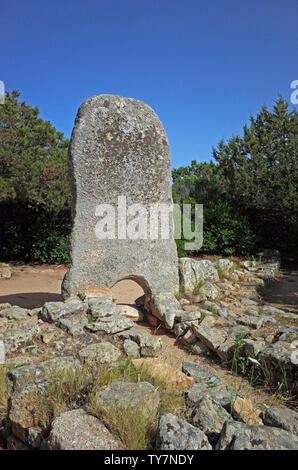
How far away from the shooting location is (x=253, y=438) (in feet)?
7.36

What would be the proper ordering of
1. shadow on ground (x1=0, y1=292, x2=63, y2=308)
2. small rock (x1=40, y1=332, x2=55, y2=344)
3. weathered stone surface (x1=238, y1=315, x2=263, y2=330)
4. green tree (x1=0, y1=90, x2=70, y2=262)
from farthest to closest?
1. green tree (x1=0, y1=90, x2=70, y2=262)
2. shadow on ground (x1=0, y1=292, x2=63, y2=308)
3. weathered stone surface (x1=238, y1=315, x2=263, y2=330)
4. small rock (x1=40, y1=332, x2=55, y2=344)

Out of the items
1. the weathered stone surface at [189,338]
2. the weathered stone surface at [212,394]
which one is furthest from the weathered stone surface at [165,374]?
the weathered stone surface at [189,338]

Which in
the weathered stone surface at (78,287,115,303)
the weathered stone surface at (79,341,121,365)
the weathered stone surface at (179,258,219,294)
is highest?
the weathered stone surface at (179,258,219,294)

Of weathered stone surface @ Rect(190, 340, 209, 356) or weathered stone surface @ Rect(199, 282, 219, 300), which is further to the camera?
weathered stone surface @ Rect(199, 282, 219, 300)

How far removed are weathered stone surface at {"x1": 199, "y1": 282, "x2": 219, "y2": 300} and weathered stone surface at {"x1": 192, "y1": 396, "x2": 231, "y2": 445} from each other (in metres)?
3.68

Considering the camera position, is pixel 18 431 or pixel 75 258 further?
pixel 75 258

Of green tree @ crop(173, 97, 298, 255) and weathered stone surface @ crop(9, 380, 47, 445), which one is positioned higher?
green tree @ crop(173, 97, 298, 255)

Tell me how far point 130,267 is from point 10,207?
779 centimetres

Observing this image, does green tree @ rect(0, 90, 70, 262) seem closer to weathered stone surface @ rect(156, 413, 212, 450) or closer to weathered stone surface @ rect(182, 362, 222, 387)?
weathered stone surface @ rect(182, 362, 222, 387)

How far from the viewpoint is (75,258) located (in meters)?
5.44

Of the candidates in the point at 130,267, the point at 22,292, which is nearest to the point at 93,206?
the point at 130,267

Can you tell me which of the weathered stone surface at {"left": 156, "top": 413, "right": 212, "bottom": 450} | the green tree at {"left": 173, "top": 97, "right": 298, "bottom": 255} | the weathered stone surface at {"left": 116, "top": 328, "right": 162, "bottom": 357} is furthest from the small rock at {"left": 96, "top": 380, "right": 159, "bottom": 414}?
the green tree at {"left": 173, "top": 97, "right": 298, "bottom": 255}

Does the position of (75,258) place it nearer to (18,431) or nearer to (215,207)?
(18,431)

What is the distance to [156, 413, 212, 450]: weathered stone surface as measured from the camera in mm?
2221
